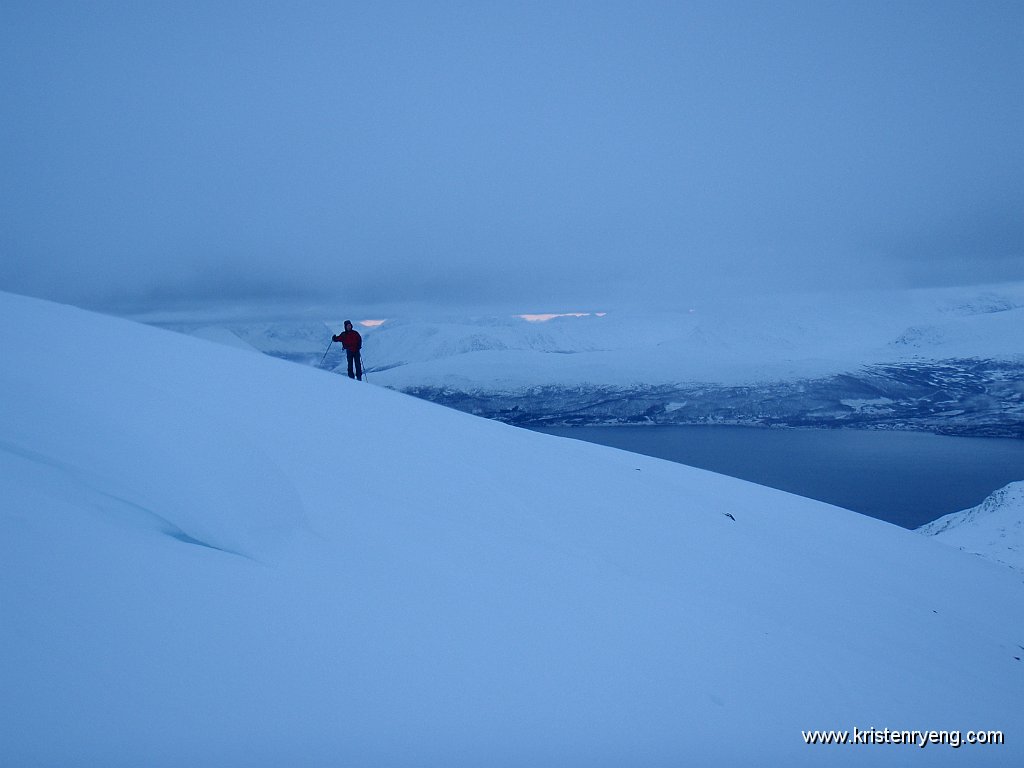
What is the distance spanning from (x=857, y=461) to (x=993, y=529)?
23128mm

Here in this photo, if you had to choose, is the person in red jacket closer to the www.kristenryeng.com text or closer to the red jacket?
the red jacket

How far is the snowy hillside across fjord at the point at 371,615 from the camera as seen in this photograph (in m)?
1.73

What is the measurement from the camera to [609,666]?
2.54 m

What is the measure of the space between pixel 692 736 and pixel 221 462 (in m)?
2.55

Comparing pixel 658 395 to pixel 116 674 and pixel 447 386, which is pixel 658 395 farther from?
pixel 116 674

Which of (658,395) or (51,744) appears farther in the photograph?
(658,395)

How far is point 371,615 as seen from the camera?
233cm

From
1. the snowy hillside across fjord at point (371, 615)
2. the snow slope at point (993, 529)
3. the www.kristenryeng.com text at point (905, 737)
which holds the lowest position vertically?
the snow slope at point (993, 529)

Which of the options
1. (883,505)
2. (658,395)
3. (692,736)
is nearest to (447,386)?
(658,395)

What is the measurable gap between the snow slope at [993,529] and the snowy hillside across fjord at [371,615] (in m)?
15.9

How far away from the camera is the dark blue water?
3081cm

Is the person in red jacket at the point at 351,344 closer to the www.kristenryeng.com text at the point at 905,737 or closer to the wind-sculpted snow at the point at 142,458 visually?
the wind-sculpted snow at the point at 142,458

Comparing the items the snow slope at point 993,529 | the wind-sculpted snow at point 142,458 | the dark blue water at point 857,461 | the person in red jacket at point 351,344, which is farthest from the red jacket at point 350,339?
the dark blue water at point 857,461

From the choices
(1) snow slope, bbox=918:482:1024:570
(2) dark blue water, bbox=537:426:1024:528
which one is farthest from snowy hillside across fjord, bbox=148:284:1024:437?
(1) snow slope, bbox=918:482:1024:570
